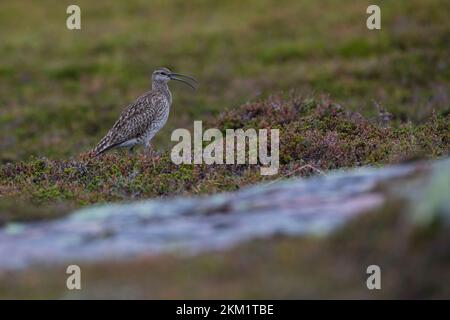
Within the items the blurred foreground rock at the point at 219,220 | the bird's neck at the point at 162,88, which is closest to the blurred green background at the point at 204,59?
the bird's neck at the point at 162,88

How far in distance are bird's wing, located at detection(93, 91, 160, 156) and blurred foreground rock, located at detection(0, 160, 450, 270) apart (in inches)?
262

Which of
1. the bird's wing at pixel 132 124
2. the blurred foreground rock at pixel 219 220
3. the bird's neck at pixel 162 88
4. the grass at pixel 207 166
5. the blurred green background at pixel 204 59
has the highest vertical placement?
the blurred green background at pixel 204 59

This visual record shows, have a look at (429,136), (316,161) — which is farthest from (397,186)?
(429,136)

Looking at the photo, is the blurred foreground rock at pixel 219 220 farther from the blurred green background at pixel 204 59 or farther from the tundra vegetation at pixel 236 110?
the blurred green background at pixel 204 59

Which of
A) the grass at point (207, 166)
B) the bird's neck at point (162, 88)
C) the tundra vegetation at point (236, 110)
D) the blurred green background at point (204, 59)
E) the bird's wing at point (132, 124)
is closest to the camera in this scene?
the tundra vegetation at point (236, 110)

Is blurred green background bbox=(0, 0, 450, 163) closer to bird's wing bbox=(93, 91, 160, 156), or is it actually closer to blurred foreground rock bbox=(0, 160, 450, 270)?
bird's wing bbox=(93, 91, 160, 156)

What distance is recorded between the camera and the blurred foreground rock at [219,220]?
28.7 feet

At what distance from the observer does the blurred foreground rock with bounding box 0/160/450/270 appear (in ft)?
28.7

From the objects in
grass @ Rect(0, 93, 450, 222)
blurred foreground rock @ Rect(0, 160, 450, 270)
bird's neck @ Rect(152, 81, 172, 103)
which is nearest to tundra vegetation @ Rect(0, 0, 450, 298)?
grass @ Rect(0, 93, 450, 222)

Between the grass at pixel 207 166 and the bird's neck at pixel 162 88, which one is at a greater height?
the bird's neck at pixel 162 88

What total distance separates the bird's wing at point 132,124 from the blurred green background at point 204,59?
5.23 meters

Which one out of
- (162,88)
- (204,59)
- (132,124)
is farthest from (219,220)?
(204,59)

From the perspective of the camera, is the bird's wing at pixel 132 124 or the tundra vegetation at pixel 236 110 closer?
the tundra vegetation at pixel 236 110

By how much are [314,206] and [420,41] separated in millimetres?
21814
